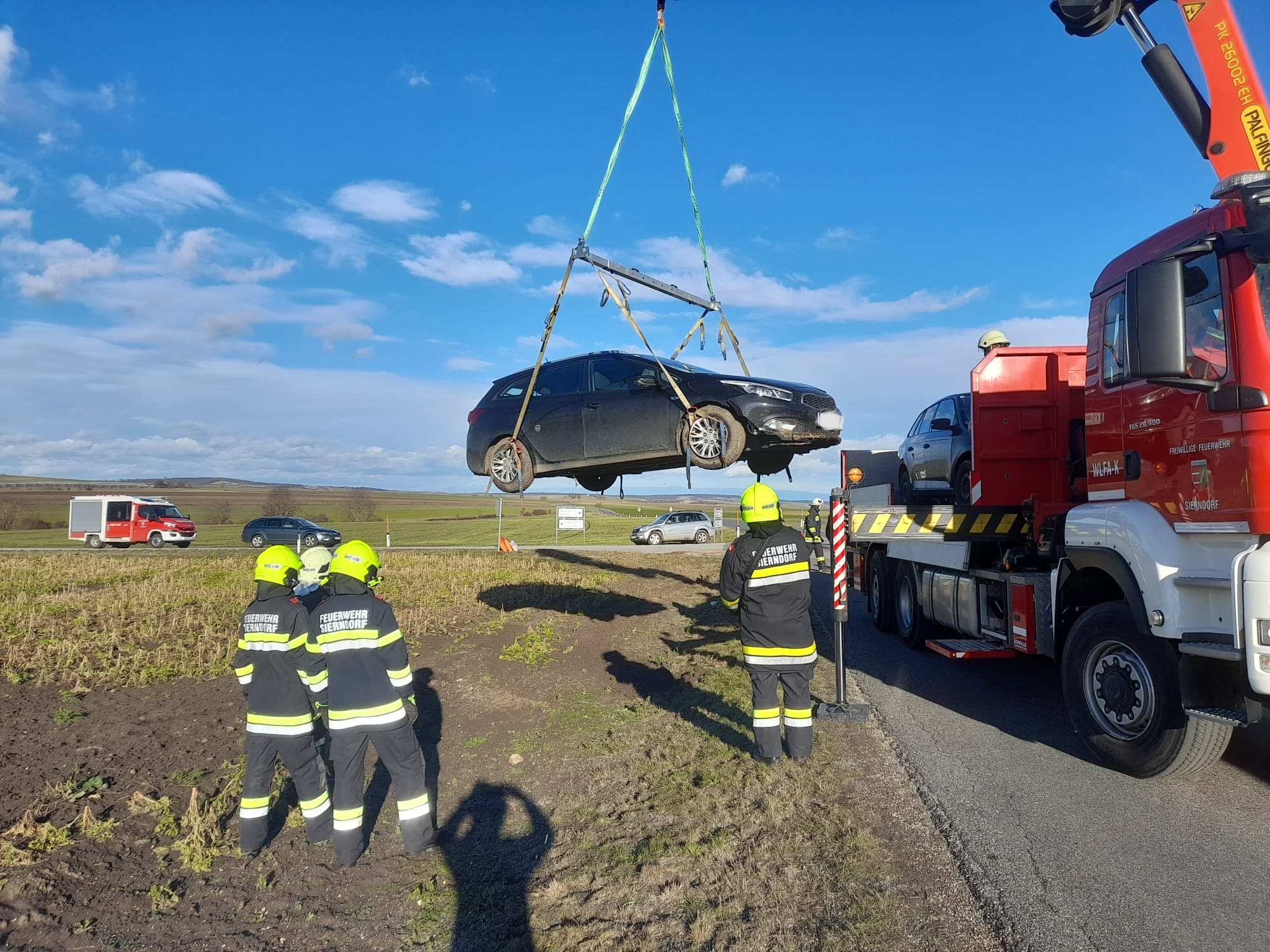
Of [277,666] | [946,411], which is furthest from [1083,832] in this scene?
[946,411]

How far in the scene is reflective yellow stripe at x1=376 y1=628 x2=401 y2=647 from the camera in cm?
432

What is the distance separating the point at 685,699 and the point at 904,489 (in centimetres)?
554

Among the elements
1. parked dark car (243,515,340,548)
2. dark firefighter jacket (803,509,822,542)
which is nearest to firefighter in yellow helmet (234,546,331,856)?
dark firefighter jacket (803,509,822,542)

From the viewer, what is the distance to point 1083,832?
4.16m

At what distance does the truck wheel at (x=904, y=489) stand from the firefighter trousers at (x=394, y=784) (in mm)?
8312

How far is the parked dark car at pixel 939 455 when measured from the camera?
908 cm

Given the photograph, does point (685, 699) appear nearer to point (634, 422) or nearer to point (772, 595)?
point (772, 595)

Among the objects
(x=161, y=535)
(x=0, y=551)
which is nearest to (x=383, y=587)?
(x=0, y=551)

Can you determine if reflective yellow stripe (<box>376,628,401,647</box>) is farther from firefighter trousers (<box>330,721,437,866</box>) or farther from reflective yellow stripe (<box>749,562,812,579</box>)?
reflective yellow stripe (<box>749,562,812,579</box>)

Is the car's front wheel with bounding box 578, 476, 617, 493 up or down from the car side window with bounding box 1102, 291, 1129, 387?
down

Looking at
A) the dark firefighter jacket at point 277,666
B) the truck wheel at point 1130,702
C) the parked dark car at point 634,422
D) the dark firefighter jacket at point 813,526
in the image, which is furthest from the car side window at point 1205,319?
the dark firefighter jacket at point 277,666

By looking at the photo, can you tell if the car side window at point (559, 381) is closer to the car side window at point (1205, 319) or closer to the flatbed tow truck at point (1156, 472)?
the flatbed tow truck at point (1156, 472)

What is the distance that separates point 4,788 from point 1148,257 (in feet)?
27.5

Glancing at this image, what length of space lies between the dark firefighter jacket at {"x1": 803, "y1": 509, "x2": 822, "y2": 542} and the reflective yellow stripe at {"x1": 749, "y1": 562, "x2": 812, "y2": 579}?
2270 mm
